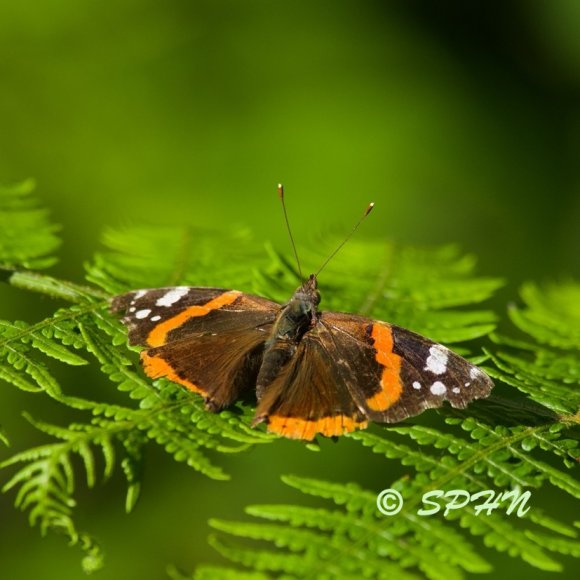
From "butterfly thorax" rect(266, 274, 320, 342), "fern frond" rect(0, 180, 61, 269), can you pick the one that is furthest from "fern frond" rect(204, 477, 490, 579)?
"fern frond" rect(0, 180, 61, 269)

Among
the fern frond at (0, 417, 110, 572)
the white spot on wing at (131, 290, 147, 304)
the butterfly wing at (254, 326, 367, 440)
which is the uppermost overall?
the white spot on wing at (131, 290, 147, 304)

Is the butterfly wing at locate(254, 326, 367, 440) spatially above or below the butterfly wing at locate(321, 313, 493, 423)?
below

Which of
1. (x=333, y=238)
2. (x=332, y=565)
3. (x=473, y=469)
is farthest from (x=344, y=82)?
(x=332, y=565)

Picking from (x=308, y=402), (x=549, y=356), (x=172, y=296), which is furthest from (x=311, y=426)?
(x=549, y=356)

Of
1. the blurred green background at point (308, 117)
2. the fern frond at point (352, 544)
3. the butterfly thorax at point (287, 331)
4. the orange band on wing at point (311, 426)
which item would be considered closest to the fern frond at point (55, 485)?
the fern frond at point (352, 544)

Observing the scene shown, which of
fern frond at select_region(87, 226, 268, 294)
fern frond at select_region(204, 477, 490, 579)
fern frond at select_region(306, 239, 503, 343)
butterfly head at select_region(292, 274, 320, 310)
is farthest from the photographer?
fern frond at select_region(87, 226, 268, 294)

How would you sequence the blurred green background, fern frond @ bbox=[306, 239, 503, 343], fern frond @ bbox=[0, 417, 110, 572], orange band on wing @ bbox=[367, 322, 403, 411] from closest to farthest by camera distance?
fern frond @ bbox=[0, 417, 110, 572], orange band on wing @ bbox=[367, 322, 403, 411], fern frond @ bbox=[306, 239, 503, 343], the blurred green background

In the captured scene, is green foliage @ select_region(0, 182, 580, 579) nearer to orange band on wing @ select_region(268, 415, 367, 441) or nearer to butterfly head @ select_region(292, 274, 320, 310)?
orange band on wing @ select_region(268, 415, 367, 441)

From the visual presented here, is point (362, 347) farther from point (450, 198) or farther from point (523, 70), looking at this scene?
point (523, 70)
